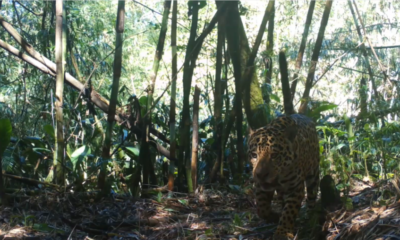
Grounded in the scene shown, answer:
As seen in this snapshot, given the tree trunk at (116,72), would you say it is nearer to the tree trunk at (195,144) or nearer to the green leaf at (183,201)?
the green leaf at (183,201)

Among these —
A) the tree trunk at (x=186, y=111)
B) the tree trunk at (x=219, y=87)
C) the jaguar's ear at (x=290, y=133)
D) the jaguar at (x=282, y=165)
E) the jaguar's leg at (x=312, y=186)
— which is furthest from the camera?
the tree trunk at (x=219, y=87)

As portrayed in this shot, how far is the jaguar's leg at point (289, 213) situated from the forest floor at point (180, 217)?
0.12m

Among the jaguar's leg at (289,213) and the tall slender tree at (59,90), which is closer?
the jaguar's leg at (289,213)

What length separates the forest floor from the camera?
130 inches

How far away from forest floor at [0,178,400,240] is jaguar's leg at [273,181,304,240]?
0.12 meters

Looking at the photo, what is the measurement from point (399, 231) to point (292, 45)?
608cm

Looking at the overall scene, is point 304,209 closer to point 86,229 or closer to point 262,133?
point 262,133

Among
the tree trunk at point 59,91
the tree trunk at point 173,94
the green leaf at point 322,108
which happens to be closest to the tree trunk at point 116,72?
the tree trunk at point 59,91

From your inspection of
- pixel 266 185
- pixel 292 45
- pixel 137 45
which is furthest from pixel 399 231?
pixel 137 45

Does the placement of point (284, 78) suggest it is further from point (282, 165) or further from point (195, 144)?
point (282, 165)

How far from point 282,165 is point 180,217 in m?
1.26

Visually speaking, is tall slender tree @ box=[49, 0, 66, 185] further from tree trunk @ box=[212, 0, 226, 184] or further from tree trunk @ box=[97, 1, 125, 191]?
tree trunk @ box=[212, 0, 226, 184]

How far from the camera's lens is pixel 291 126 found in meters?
3.99

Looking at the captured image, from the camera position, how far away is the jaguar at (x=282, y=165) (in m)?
3.71
